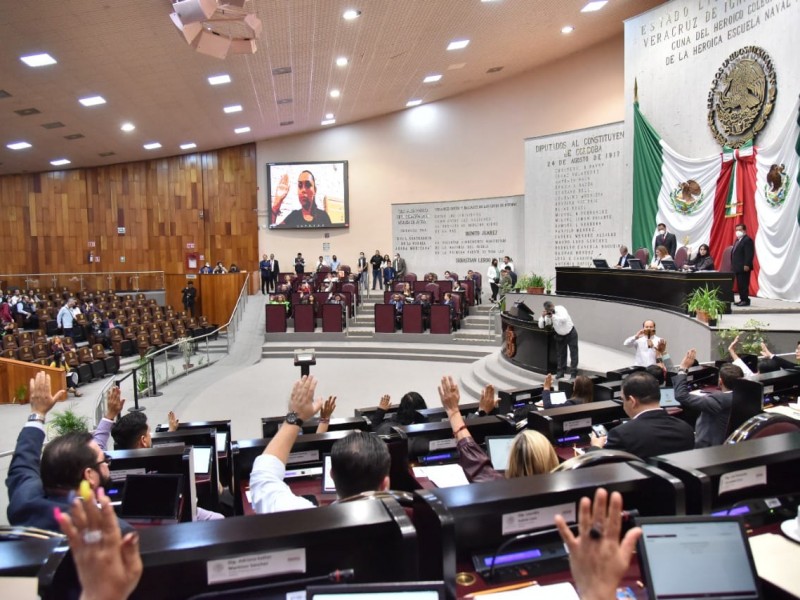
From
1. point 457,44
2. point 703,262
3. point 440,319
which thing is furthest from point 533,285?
point 457,44

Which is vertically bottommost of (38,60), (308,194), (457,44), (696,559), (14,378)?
(14,378)

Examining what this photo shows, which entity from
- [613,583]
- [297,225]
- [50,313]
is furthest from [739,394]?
[297,225]

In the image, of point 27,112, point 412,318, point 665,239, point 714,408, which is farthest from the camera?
point 412,318

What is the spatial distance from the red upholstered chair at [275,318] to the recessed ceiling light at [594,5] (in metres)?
9.58

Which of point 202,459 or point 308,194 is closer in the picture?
point 202,459

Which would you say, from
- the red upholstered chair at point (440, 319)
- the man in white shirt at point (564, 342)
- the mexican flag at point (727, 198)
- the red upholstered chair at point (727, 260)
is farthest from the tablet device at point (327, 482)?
the red upholstered chair at point (440, 319)

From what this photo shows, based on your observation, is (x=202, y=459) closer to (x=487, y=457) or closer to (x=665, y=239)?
(x=487, y=457)

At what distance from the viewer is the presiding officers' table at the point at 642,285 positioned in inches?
323

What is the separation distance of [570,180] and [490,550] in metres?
14.3

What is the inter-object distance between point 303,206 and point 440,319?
8.99 m

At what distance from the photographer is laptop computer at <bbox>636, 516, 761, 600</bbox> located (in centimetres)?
135

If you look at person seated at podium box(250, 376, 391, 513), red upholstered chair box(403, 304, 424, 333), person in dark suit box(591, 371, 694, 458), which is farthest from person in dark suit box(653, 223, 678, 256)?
person seated at podium box(250, 376, 391, 513)

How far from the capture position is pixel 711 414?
372 centimetres

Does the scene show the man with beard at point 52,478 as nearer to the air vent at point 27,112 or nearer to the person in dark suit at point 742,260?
the person in dark suit at point 742,260
